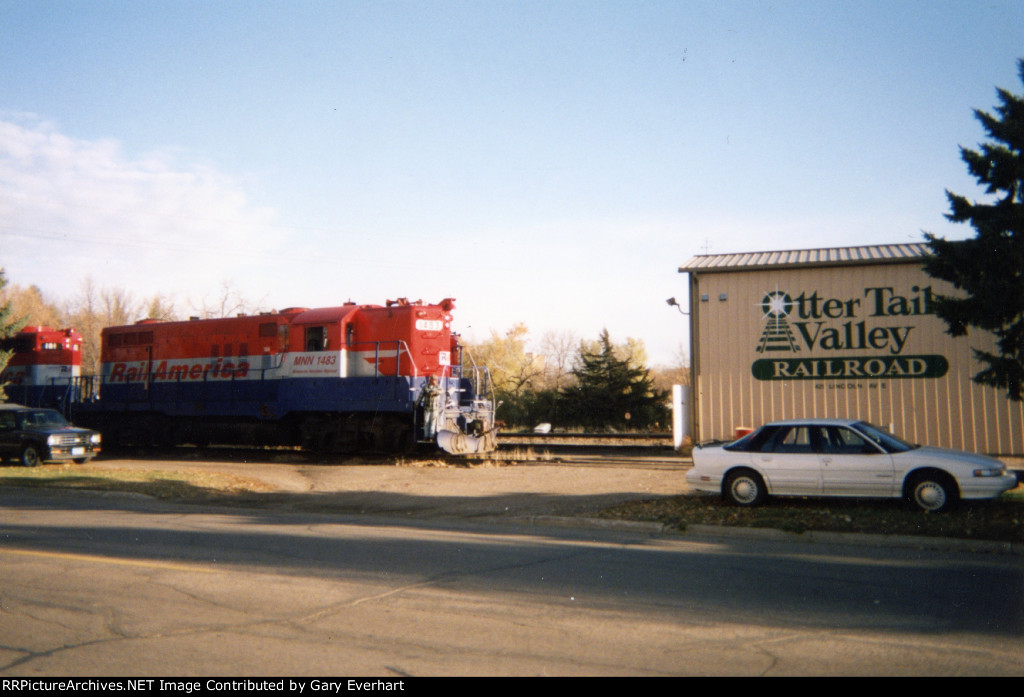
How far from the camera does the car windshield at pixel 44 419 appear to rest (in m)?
21.1

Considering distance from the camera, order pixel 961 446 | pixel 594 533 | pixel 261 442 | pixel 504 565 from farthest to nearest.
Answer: pixel 261 442 < pixel 961 446 < pixel 594 533 < pixel 504 565

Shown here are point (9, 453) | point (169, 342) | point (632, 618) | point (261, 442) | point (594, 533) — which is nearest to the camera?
point (632, 618)

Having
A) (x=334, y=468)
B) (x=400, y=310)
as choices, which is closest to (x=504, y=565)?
(x=334, y=468)

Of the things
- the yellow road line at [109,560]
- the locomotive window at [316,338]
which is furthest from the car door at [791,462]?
the locomotive window at [316,338]

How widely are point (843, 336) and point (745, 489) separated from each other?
32.6 ft

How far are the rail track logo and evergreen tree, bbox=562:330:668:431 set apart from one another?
14.0 meters

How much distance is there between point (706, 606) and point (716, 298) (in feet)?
51.0

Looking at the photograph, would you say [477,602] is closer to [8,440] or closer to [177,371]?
[8,440]

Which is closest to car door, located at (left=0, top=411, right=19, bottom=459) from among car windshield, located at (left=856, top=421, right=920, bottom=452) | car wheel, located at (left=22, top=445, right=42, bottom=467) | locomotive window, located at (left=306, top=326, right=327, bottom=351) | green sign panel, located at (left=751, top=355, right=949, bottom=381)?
car wheel, located at (left=22, top=445, right=42, bottom=467)

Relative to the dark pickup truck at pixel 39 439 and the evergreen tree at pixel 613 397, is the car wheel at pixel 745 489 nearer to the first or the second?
the dark pickup truck at pixel 39 439

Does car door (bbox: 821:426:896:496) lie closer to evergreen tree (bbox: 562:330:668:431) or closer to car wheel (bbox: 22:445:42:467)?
car wheel (bbox: 22:445:42:467)

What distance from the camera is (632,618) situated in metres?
6.19

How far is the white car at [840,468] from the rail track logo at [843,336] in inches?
347

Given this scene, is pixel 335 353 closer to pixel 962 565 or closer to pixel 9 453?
pixel 9 453
